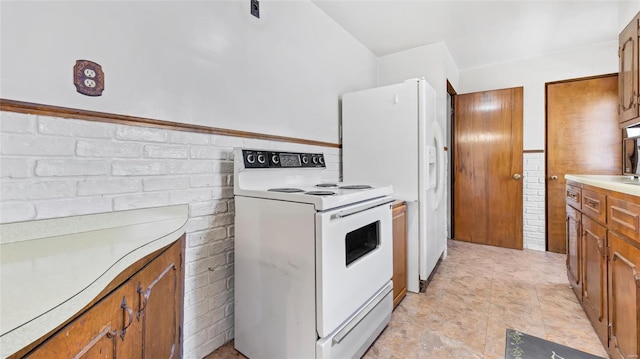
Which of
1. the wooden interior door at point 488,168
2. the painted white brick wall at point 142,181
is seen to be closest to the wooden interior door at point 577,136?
the wooden interior door at point 488,168

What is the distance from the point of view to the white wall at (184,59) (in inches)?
38.2

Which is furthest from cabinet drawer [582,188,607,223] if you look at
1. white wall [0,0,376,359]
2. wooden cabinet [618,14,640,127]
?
white wall [0,0,376,359]

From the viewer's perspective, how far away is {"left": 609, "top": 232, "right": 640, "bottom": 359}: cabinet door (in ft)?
3.74

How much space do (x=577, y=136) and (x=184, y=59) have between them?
4.04m

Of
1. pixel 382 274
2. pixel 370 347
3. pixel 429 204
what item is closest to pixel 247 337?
pixel 370 347

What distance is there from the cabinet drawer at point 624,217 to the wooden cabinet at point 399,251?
43.1 inches

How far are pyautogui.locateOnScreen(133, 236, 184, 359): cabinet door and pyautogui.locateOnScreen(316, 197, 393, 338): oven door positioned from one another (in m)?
0.56

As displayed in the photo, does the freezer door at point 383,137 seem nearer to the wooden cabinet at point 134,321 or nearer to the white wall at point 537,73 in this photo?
the wooden cabinet at point 134,321

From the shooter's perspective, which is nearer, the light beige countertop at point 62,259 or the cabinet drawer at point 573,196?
the light beige countertop at point 62,259

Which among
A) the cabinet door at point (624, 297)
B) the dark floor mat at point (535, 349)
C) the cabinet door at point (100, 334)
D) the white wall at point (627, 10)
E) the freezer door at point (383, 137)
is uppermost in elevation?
the white wall at point (627, 10)

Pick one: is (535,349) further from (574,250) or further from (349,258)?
(349,258)

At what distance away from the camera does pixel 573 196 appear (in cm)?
199

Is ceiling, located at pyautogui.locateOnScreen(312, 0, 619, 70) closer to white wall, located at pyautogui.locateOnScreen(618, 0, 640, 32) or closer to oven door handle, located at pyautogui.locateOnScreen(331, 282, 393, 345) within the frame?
white wall, located at pyautogui.locateOnScreen(618, 0, 640, 32)

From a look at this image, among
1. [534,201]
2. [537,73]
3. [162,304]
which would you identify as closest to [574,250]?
[534,201]
